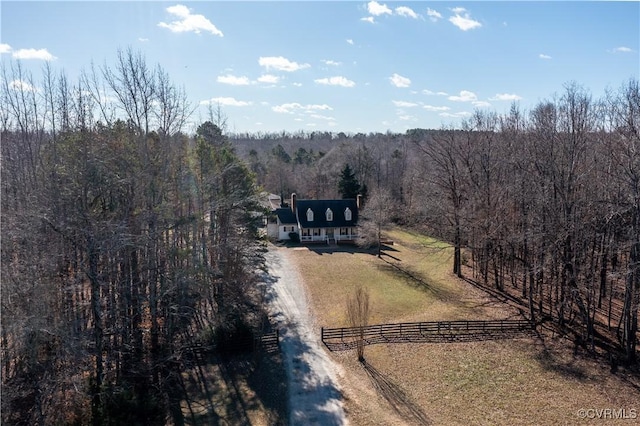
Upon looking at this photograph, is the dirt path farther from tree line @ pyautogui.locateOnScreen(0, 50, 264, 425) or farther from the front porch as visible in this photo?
the front porch

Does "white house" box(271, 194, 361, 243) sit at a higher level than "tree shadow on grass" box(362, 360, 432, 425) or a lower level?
higher

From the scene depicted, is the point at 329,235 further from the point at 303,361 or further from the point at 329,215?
the point at 303,361

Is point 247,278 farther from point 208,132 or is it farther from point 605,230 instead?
point 605,230

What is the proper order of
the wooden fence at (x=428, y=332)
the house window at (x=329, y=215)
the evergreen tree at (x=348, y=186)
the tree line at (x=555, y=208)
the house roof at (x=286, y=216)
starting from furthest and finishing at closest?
the evergreen tree at (x=348, y=186), the house roof at (x=286, y=216), the house window at (x=329, y=215), the wooden fence at (x=428, y=332), the tree line at (x=555, y=208)

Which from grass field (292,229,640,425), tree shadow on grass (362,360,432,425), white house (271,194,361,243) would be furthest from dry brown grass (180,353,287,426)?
white house (271,194,361,243)

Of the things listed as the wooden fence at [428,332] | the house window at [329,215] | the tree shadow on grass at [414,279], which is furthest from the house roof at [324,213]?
the wooden fence at [428,332]

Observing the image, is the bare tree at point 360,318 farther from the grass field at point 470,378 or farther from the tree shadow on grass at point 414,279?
the tree shadow on grass at point 414,279

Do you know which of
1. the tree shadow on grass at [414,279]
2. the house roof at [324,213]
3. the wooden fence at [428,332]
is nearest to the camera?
the wooden fence at [428,332]

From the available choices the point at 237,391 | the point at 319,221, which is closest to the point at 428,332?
the point at 237,391
